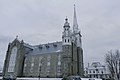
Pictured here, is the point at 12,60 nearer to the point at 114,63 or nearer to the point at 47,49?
the point at 47,49

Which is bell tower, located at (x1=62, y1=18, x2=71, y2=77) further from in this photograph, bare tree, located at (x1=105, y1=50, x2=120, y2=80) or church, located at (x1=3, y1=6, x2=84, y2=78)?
bare tree, located at (x1=105, y1=50, x2=120, y2=80)

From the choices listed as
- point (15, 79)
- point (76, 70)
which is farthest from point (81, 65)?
point (15, 79)

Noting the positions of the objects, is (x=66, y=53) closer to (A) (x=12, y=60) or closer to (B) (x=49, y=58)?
(B) (x=49, y=58)

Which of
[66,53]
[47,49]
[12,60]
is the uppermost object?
[47,49]

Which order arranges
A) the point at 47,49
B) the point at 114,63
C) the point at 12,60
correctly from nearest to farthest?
the point at 114,63 → the point at 47,49 → the point at 12,60

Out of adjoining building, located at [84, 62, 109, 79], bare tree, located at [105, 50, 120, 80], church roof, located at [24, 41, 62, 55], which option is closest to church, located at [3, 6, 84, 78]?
church roof, located at [24, 41, 62, 55]

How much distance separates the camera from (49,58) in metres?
59.2

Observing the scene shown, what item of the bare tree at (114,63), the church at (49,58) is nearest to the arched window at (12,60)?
the church at (49,58)

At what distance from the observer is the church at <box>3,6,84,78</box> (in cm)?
5419

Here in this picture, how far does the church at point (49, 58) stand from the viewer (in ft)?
178

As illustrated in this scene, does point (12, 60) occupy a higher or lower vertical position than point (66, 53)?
lower

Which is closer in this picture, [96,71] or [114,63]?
[114,63]

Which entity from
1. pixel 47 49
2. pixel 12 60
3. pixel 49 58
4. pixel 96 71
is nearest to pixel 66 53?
pixel 49 58

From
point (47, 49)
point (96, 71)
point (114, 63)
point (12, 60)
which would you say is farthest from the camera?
point (96, 71)
